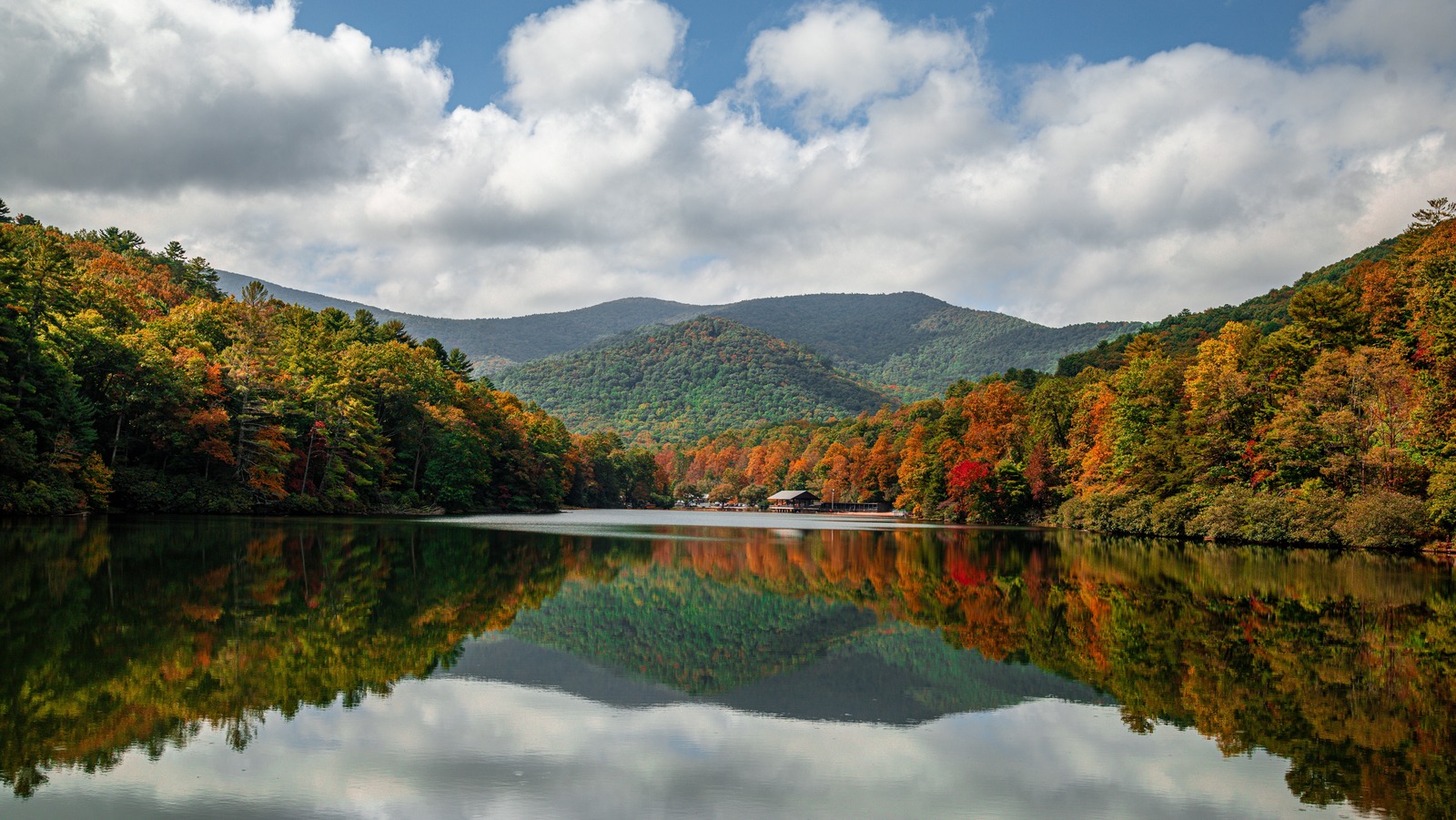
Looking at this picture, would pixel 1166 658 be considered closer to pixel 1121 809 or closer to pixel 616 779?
pixel 1121 809

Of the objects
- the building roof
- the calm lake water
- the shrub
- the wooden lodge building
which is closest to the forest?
the shrub

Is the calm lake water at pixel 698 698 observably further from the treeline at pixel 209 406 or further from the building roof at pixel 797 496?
the building roof at pixel 797 496

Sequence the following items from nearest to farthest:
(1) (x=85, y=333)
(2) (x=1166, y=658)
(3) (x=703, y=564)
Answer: (2) (x=1166, y=658) → (3) (x=703, y=564) → (1) (x=85, y=333)

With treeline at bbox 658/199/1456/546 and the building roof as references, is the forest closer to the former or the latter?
treeline at bbox 658/199/1456/546

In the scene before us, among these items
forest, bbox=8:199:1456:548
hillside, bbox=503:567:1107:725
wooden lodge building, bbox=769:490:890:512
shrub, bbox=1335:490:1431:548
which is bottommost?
wooden lodge building, bbox=769:490:890:512

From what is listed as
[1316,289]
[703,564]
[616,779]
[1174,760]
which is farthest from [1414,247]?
[616,779]

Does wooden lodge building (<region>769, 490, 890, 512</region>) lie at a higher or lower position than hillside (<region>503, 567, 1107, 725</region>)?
lower

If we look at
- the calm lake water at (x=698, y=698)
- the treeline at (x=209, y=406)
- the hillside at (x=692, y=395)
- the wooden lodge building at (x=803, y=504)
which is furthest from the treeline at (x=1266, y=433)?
the hillside at (x=692, y=395)
